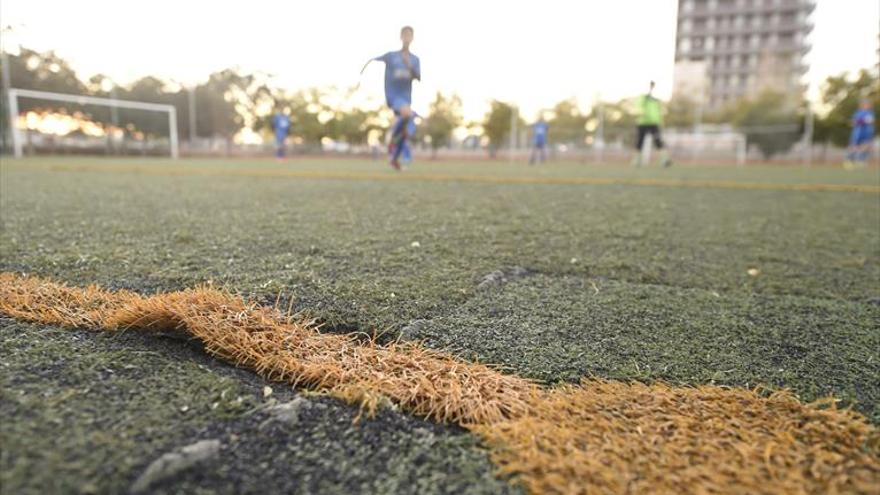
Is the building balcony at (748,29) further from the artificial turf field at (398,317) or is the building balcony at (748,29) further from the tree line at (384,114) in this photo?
the artificial turf field at (398,317)

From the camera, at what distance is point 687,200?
17.7 ft

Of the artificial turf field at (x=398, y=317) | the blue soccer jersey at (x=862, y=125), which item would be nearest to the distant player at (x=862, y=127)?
the blue soccer jersey at (x=862, y=125)

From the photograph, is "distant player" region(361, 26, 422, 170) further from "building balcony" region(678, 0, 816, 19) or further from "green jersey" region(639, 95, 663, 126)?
Result: "building balcony" region(678, 0, 816, 19)

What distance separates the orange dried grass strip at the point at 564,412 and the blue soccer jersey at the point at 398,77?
7912 millimetres

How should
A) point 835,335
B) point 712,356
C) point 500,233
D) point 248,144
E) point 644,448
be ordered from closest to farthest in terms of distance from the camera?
point 644,448 < point 712,356 < point 835,335 < point 500,233 < point 248,144

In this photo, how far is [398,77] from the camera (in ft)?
29.2

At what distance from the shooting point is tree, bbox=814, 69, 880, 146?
109 feet

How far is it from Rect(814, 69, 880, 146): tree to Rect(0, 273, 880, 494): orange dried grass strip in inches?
1567

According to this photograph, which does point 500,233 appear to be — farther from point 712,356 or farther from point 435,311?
point 712,356

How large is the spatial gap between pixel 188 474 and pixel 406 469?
0.31m

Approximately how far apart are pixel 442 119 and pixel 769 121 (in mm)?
21393

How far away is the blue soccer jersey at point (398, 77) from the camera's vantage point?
29.1 ft

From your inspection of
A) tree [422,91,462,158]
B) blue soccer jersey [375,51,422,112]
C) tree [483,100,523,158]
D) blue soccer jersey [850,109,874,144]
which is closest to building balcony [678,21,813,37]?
tree [483,100,523,158]

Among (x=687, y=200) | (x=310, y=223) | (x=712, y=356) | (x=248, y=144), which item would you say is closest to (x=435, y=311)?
(x=712, y=356)
